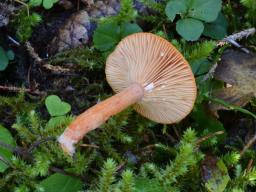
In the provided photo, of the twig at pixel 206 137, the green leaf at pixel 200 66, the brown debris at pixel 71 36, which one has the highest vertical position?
the brown debris at pixel 71 36

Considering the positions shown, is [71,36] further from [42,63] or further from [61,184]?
[61,184]

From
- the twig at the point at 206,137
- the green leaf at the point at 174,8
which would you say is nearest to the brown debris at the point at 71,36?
the green leaf at the point at 174,8

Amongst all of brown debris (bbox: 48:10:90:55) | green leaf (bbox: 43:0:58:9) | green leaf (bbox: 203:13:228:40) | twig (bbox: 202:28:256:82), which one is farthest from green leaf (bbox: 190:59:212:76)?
green leaf (bbox: 43:0:58:9)

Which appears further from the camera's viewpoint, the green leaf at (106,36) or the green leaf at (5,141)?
the green leaf at (106,36)

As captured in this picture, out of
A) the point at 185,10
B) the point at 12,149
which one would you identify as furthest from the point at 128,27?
the point at 12,149

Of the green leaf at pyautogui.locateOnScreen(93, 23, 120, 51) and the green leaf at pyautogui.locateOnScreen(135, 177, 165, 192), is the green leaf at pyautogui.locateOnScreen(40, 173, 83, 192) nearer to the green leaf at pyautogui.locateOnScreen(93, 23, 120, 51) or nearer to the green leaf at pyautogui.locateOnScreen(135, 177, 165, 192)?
the green leaf at pyautogui.locateOnScreen(135, 177, 165, 192)

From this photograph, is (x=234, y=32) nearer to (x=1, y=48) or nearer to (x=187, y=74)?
(x=187, y=74)

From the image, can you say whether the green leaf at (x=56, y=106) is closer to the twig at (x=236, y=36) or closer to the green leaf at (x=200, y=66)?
the green leaf at (x=200, y=66)
